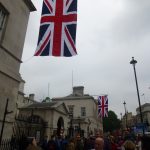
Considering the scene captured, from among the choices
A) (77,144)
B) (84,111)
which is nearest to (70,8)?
(77,144)

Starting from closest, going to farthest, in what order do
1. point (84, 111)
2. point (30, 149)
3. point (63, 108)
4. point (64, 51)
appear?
1. point (30, 149)
2. point (64, 51)
3. point (63, 108)
4. point (84, 111)

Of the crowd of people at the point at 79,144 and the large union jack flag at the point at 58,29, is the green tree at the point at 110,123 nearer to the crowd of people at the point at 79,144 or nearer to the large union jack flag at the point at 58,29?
the crowd of people at the point at 79,144

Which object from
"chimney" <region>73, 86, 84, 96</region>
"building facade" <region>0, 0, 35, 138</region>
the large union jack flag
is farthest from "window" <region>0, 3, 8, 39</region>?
"chimney" <region>73, 86, 84, 96</region>

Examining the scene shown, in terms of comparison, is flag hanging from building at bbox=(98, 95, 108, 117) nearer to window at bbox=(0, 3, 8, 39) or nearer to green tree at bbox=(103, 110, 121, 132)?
window at bbox=(0, 3, 8, 39)

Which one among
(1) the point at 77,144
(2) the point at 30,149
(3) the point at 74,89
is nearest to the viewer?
(2) the point at 30,149

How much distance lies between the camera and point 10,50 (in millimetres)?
8812

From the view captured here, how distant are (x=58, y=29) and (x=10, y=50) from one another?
235cm

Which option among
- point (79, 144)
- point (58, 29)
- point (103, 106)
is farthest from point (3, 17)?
point (103, 106)

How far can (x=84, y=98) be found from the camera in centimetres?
5181

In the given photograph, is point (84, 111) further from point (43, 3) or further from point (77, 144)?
point (43, 3)

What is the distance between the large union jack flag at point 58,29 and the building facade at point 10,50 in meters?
1.52

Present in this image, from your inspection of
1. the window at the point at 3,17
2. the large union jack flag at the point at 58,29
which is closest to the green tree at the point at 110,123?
the large union jack flag at the point at 58,29

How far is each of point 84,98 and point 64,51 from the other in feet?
146

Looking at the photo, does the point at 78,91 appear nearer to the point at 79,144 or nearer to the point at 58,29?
the point at 79,144
